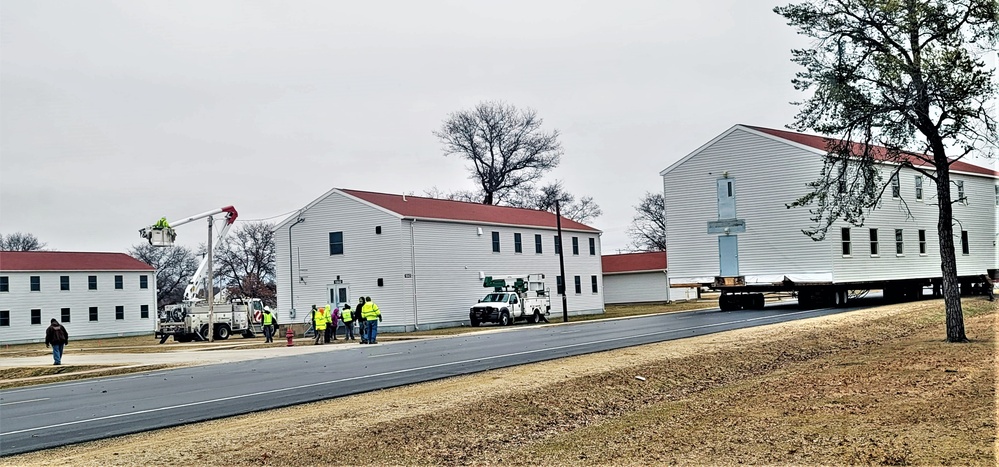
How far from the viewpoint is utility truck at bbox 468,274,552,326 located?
149ft

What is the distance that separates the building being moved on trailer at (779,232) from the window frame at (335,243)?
16.0 meters

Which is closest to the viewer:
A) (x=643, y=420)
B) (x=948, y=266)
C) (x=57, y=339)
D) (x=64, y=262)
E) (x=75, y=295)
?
(x=643, y=420)

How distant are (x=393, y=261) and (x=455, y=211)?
692cm

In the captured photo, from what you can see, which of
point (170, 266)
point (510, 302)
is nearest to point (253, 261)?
point (170, 266)

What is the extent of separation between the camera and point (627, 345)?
2369 centimetres

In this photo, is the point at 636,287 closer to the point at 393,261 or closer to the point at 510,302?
the point at 510,302

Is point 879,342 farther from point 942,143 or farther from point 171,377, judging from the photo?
point 171,377

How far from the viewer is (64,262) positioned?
72375 millimetres

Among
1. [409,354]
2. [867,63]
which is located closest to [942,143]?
[867,63]

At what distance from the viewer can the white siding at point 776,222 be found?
Answer: 3797 cm

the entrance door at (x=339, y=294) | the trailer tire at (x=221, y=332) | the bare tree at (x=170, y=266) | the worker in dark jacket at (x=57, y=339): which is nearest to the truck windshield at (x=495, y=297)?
the entrance door at (x=339, y=294)

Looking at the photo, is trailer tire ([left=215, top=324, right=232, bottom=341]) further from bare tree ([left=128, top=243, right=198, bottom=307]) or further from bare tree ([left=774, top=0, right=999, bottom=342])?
bare tree ([left=128, top=243, right=198, bottom=307])

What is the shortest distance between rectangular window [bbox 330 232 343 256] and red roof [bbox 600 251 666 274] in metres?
32.5

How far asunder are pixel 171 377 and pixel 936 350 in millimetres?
16772
